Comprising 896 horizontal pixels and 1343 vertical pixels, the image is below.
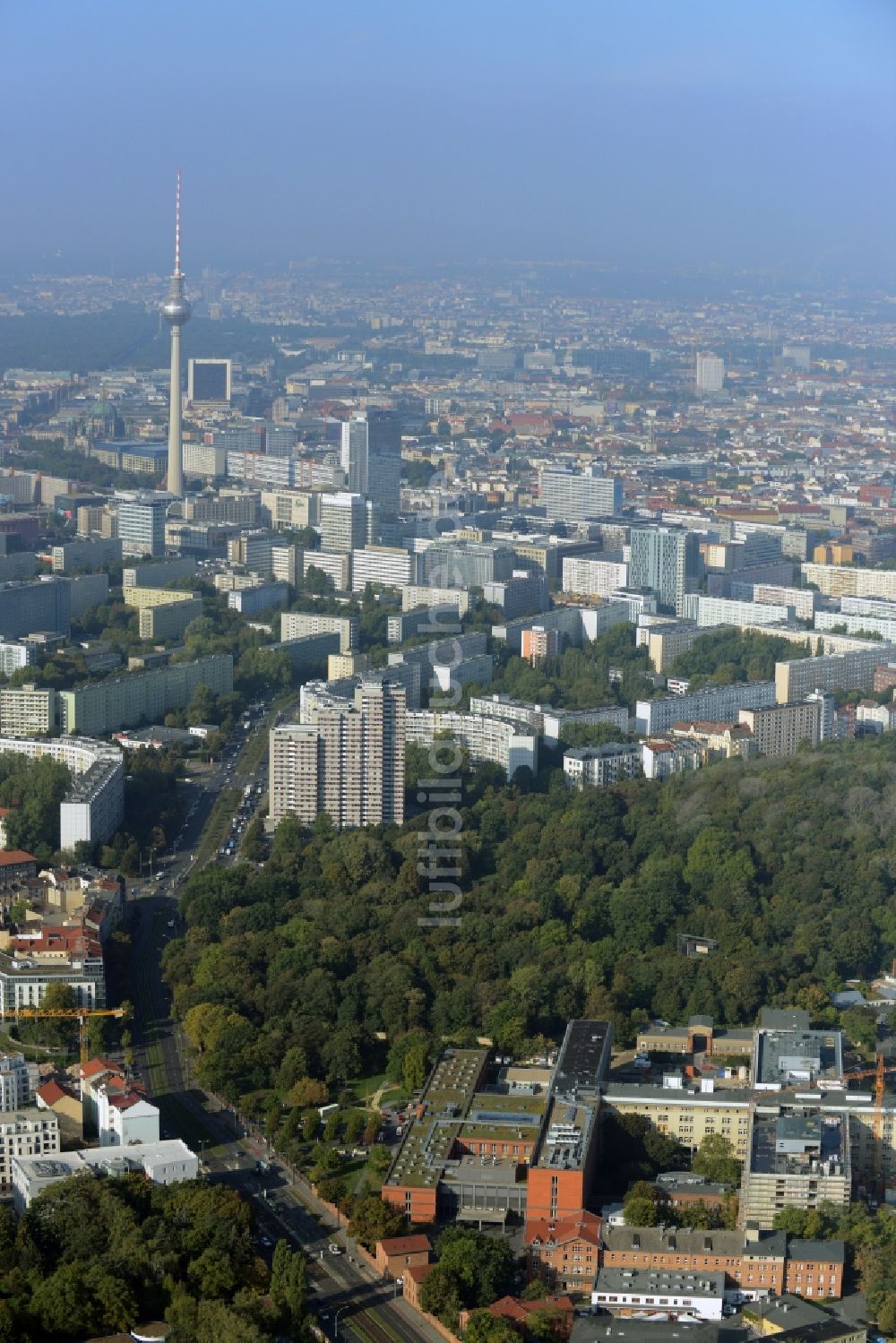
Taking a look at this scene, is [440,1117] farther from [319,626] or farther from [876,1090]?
[319,626]

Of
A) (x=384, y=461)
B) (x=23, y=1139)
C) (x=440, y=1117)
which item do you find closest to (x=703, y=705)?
(x=440, y=1117)

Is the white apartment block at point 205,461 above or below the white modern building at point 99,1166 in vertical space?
below

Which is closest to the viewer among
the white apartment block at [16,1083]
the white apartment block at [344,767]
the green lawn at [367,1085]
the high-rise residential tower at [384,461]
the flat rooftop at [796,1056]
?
the white apartment block at [16,1083]

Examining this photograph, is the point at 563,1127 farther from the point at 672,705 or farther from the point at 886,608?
the point at 886,608

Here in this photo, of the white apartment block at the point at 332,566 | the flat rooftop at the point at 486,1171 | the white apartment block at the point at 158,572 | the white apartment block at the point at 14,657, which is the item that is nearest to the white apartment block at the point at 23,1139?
the flat rooftop at the point at 486,1171

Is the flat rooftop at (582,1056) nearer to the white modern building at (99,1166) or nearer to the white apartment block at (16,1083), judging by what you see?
the white modern building at (99,1166)

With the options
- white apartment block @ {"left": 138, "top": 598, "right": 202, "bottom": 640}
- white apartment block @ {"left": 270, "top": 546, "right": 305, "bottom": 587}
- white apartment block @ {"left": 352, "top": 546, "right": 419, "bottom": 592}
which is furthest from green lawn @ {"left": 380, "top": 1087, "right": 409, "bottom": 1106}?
white apartment block @ {"left": 270, "top": 546, "right": 305, "bottom": 587}

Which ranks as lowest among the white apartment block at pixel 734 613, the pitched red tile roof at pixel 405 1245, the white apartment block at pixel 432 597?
the white apartment block at pixel 432 597

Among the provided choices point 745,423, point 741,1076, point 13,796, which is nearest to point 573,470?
point 745,423
